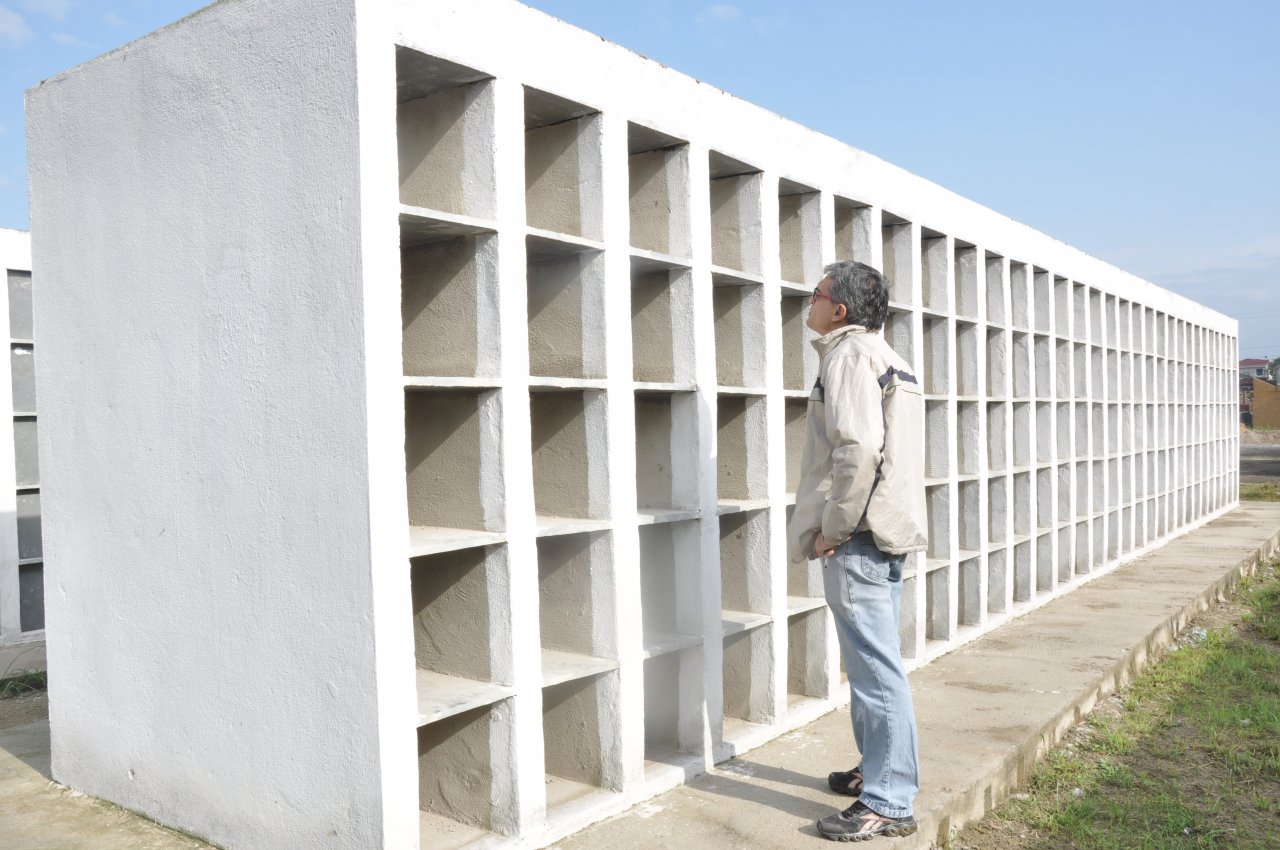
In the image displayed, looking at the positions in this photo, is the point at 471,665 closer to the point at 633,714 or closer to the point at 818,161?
the point at 633,714

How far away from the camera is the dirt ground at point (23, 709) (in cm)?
581

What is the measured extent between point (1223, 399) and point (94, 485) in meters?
14.6

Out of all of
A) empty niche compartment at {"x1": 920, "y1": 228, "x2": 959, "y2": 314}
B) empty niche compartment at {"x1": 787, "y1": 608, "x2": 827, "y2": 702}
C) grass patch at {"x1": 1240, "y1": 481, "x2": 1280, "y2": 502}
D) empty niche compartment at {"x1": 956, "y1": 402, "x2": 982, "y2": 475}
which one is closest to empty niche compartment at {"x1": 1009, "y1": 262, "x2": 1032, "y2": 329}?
empty niche compartment at {"x1": 956, "y1": 402, "x2": 982, "y2": 475}

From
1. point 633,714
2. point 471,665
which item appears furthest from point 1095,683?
point 471,665

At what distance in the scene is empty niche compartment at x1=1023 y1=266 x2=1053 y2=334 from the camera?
26.9 feet

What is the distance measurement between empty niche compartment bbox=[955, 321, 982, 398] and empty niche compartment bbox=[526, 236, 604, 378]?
3.65 m

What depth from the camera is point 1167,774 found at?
4.83 meters

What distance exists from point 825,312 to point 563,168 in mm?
1060

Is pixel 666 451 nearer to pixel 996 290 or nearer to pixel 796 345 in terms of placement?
pixel 796 345

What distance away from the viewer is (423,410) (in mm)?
3871

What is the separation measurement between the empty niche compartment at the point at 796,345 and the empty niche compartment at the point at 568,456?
1.50 metres

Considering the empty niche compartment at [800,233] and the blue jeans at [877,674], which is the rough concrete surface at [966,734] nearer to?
the blue jeans at [877,674]

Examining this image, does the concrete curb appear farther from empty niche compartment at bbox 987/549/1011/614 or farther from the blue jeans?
empty niche compartment at bbox 987/549/1011/614

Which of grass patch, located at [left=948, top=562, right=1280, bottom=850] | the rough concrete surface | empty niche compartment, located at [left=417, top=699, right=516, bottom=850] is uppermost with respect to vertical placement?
empty niche compartment, located at [left=417, top=699, right=516, bottom=850]
